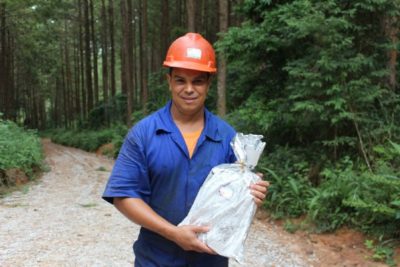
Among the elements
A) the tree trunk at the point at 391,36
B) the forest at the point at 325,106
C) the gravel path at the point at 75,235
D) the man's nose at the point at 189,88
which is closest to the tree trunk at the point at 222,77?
the forest at the point at 325,106

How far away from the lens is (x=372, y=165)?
25.5 feet

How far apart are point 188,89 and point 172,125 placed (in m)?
0.20

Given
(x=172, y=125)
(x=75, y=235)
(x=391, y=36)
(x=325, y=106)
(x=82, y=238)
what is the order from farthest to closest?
(x=391, y=36) → (x=325, y=106) → (x=75, y=235) → (x=82, y=238) → (x=172, y=125)

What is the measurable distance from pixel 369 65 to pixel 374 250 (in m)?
3.62

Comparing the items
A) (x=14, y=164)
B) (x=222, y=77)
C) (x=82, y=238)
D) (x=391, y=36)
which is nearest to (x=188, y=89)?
(x=82, y=238)

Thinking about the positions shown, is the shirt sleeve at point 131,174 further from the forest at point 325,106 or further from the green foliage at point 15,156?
the green foliage at point 15,156

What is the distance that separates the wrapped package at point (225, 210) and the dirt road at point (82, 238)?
4.20m

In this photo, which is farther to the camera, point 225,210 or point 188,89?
point 188,89

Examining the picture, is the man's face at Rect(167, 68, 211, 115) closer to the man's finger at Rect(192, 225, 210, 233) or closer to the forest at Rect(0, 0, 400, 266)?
the man's finger at Rect(192, 225, 210, 233)

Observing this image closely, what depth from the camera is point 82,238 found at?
23.4 feet

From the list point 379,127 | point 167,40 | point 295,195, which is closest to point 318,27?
point 379,127

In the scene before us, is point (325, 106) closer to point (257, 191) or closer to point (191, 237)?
point (257, 191)

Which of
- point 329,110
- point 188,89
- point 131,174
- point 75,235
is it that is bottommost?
point 75,235

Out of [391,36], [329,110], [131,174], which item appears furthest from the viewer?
[391,36]
